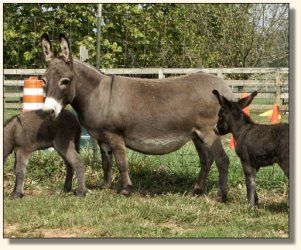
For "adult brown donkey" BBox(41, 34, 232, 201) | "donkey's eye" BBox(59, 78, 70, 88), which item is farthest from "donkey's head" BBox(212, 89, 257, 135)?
"donkey's eye" BBox(59, 78, 70, 88)

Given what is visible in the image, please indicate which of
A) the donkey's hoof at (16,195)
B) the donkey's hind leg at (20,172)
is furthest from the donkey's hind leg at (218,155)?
the donkey's hoof at (16,195)

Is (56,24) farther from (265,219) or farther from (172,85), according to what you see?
(265,219)

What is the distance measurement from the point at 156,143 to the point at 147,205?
3.10ft

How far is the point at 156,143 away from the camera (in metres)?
7.20

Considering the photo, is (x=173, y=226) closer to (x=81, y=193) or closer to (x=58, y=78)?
(x=81, y=193)

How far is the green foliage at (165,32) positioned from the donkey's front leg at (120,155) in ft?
7.76

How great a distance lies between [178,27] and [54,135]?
3.16 m

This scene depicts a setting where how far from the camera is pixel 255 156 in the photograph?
262 inches

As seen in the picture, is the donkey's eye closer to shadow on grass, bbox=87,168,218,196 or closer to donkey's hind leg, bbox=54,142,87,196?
donkey's hind leg, bbox=54,142,87,196

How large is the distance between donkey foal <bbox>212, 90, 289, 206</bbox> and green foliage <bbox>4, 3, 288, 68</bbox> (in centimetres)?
225

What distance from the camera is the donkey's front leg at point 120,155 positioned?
7047mm

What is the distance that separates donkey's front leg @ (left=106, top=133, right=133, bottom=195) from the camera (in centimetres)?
705

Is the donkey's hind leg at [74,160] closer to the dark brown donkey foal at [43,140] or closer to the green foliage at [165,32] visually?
the dark brown donkey foal at [43,140]

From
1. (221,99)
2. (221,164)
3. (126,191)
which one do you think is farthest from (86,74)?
(221,164)
